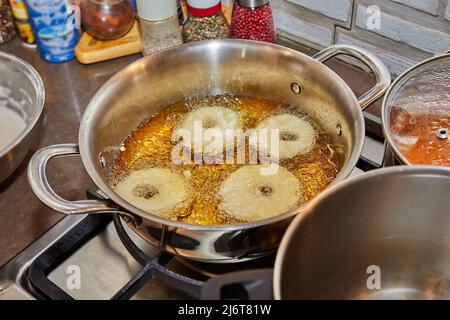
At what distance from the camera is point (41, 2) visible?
1146mm

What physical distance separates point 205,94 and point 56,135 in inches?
11.3

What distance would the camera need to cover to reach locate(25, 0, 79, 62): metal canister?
1156 millimetres

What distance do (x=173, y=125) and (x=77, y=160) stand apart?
0.60 ft

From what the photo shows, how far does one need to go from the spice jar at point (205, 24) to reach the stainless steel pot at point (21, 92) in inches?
11.8

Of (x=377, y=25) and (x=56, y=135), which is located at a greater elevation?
(x=377, y=25)

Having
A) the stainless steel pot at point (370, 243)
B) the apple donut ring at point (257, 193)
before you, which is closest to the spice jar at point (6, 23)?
the apple donut ring at point (257, 193)

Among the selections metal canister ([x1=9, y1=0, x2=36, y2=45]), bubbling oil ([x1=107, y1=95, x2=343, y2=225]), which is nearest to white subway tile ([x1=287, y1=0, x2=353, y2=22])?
bubbling oil ([x1=107, y1=95, x2=343, y2=225])

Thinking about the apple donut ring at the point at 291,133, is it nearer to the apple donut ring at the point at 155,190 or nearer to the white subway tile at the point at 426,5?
the apple donut ring at the point at 155,190

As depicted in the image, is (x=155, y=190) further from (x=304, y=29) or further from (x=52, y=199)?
(x=304, y=29)

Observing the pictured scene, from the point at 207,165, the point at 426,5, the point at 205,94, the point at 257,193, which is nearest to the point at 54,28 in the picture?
the point at 205,94

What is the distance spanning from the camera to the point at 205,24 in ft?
3.75

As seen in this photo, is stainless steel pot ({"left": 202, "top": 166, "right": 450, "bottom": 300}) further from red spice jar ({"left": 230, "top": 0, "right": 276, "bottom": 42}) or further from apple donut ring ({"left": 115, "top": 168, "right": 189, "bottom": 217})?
red spice jar ({"left": 230, "top": 0, "right": 276, "bottom": 42})

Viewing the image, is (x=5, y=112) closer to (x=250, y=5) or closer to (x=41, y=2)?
(x=41, y=2)

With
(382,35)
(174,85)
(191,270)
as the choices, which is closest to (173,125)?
(174,85)
